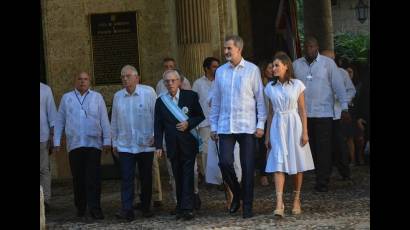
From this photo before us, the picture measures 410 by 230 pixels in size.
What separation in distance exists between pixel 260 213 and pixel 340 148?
2873mm

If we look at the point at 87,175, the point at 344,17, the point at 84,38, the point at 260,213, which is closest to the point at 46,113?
the point at 87,175

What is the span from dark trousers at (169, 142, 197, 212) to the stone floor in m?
0.22

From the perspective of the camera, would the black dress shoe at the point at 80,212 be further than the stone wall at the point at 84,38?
No

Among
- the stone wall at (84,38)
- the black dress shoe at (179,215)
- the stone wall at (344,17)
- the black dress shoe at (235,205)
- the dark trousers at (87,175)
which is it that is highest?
the stone wall at (344,17)

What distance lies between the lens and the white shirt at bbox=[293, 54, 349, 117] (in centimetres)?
1326

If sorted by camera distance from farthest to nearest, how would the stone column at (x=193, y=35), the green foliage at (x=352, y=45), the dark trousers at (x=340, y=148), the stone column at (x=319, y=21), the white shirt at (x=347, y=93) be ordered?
the green foliage at (x=352, y=45) → the stone column at (x=319, y=21) → the stone column at (x=193, y=35) → the dark trousers at (x=340, y=148) → the white shirt at (x=347, y=93)

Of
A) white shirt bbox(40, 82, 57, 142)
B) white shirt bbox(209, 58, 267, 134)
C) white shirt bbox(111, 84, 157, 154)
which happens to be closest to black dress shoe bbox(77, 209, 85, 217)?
white shirt bbox(111, 84, 157, 154)

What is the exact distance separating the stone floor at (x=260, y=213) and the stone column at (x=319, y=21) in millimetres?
3966

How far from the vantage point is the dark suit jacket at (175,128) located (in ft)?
36.9

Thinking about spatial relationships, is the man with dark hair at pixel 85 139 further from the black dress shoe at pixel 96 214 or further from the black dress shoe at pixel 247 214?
the black dress shoe at pixel 247 214

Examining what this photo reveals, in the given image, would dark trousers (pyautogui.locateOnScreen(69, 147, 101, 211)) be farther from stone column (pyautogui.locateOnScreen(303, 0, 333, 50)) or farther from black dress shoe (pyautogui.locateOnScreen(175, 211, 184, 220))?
stone column (pyautogui.locateOnScreen(303, 0, 333, 50))

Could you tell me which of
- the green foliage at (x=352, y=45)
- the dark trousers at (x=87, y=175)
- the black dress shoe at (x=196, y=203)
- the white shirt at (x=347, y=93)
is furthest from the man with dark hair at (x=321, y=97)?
the green foliage at (x=352, y=45)
